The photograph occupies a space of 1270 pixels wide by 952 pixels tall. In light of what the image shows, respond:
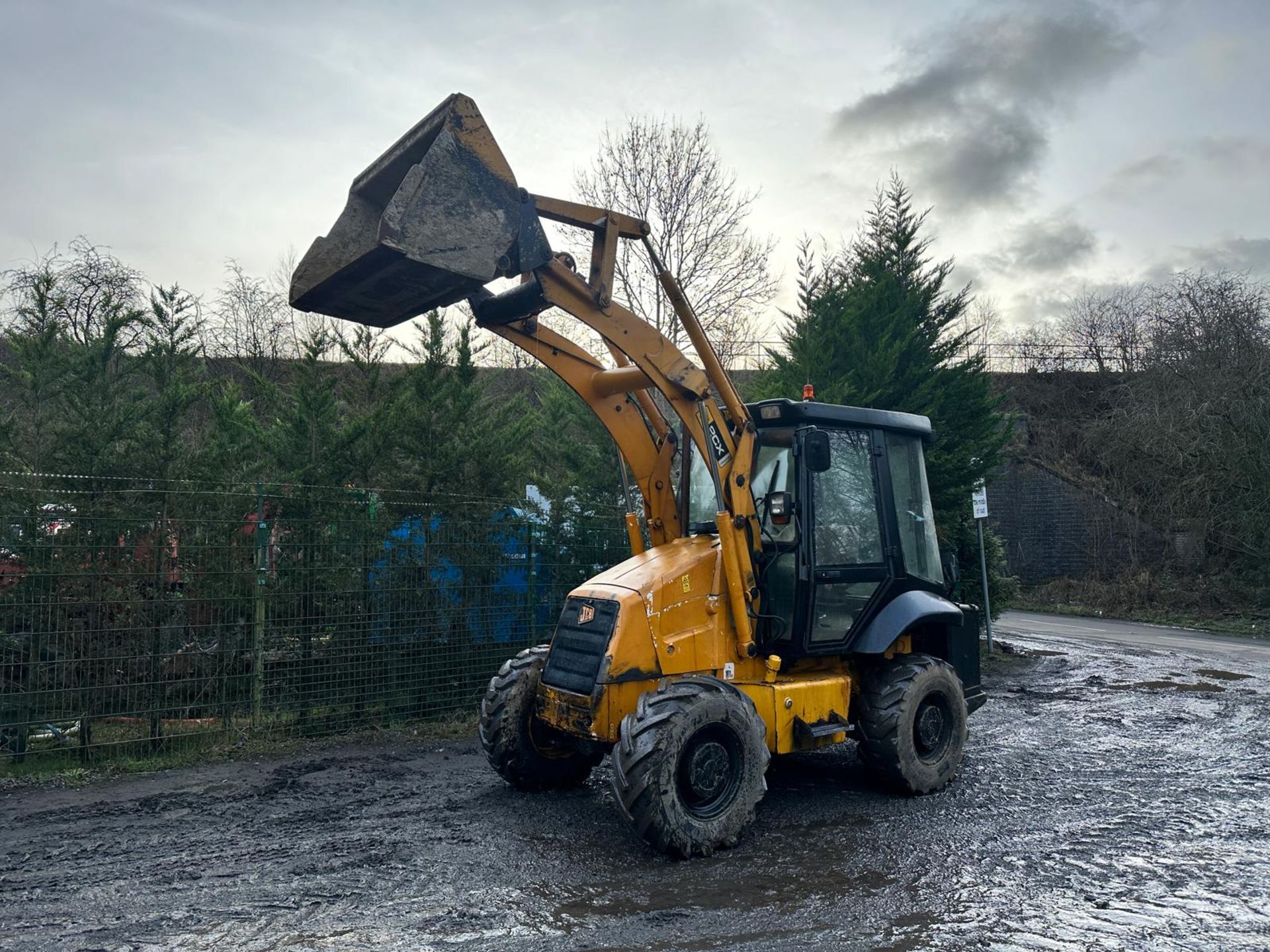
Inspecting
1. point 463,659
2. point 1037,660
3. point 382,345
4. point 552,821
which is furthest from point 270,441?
point 1037,660

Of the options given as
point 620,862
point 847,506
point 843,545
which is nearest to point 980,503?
point 847,506

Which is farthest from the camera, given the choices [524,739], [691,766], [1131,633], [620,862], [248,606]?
[1131,633]

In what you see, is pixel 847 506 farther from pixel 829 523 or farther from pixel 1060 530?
pixel 1060 530

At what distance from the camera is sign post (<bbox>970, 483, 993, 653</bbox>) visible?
43.3 ft

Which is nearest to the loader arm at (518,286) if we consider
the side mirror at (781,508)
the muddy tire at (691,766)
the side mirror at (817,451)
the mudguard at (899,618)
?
the side mirror at (781,508)

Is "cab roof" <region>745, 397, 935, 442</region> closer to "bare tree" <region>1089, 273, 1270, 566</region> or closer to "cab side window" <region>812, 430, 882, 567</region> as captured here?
"cab side window" <region>812, 430, 882, 567</region>

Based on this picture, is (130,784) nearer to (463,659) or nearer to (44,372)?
(463,659)

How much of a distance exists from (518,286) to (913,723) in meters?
3.79

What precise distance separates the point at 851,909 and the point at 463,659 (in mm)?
5259

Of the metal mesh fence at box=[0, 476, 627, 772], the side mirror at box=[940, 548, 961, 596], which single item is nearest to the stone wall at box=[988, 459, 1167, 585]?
the side mirror at box=[940, 548, 961, 596]

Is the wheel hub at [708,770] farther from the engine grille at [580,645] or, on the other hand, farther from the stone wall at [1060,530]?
the stone wall at [1060,530]

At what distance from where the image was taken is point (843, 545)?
6441 millimetres

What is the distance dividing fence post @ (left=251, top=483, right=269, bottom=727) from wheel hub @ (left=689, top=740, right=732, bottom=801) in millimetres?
4273

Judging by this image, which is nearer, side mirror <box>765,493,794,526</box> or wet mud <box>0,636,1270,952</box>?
wet mud <box>0,636,1270,952</box>
